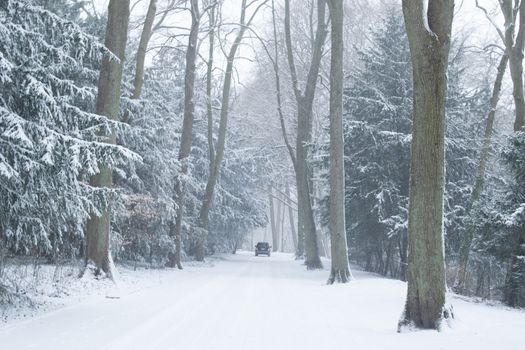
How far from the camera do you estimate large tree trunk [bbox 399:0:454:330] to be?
7.52 meters

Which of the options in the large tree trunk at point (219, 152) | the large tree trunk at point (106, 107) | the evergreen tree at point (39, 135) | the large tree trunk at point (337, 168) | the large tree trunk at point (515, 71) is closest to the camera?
the evergreen tree at point (39, 135)

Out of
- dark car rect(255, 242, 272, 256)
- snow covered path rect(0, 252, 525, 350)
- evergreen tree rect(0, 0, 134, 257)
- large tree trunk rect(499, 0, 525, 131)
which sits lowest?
snow covered path rect(0, 252, 525, 350)

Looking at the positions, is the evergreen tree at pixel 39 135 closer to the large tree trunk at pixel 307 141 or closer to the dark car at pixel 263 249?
the large tree trunk at pixel 307 141

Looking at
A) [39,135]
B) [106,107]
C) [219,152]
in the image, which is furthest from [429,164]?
[219,152]

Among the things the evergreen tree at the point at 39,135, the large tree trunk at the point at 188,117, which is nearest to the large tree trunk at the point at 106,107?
the evergreen tree at the point at 39,135

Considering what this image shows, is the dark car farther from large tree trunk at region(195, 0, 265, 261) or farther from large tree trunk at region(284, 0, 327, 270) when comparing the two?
large tree trunk at region(284, 0, 327, 270)

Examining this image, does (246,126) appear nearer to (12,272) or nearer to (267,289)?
(267,289)

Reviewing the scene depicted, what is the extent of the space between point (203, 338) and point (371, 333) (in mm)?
2487

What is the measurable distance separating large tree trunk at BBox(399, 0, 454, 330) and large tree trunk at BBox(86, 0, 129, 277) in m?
7.93

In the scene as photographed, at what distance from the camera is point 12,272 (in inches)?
438

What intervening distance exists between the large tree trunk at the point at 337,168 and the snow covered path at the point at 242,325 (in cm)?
448

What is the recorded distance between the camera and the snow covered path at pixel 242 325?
6.46m

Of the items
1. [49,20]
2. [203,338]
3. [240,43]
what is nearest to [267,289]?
[203,338]

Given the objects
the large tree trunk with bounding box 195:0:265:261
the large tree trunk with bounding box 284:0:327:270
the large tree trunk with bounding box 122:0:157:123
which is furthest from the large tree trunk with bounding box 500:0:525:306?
the large tree trunk with bounding box 195:0:265:261
